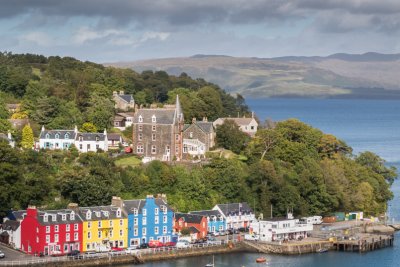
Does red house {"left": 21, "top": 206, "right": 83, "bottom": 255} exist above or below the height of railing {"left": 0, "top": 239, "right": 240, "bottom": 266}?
above

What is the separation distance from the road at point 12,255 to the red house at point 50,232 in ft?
2.39

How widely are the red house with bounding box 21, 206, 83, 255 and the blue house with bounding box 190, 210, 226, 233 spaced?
11.8 meters

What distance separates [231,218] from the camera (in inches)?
2776

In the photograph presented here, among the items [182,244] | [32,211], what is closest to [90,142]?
[182,244]

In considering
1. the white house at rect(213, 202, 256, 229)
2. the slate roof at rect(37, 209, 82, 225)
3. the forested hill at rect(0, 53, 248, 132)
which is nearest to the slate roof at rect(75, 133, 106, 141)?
the forested hill at rect(0, 53, 248, 132)

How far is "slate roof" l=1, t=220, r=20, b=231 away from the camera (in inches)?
2356

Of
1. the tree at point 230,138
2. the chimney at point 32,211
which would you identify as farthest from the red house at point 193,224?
the tree at point 230,138

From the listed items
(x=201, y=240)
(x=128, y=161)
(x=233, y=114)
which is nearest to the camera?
(x=201, y=240)

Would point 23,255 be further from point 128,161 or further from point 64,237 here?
point 128,161

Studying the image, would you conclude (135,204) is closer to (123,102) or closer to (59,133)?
(59,133)

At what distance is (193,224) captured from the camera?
66.9m

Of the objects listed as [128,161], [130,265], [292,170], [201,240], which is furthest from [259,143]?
[130,265]

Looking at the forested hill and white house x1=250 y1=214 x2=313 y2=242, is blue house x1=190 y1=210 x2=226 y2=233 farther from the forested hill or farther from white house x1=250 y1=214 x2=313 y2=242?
the forested hill

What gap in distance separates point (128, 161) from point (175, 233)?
13261 millimetres
